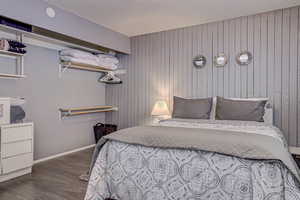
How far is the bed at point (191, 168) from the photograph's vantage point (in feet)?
4.39

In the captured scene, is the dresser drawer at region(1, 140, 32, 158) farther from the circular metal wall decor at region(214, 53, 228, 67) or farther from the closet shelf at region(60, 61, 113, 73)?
the circular metal wall decor at region(214, 53, 228, 67)

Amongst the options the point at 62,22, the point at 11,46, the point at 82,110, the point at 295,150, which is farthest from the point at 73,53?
the point at 295,150

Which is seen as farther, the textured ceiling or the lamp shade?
the lamp shade

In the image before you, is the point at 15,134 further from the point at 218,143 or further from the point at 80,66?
the point at 218,143

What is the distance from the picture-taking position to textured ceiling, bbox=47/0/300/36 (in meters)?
2.70

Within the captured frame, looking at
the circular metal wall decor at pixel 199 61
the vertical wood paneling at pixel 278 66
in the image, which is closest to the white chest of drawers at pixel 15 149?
the circular metal wall decor at pixel 199 61

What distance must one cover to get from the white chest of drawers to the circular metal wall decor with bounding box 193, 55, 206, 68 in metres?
2.68

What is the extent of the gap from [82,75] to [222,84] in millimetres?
2552

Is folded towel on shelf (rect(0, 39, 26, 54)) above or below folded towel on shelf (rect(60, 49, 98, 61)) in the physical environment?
below

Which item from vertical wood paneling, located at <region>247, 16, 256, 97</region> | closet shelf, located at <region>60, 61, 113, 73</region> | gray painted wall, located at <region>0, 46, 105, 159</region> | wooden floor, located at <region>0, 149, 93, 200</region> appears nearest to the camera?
wooden floor, located at <region>0, 149, 93, 200</region>

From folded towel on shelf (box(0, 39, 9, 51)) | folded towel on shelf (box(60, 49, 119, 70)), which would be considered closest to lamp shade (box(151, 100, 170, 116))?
folded towel on shelf (box(60, 49, 119, 70))

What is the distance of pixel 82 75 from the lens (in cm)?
390

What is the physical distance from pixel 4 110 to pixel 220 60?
123 inches

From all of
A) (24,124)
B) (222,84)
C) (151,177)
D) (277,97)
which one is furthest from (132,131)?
(277,97)
